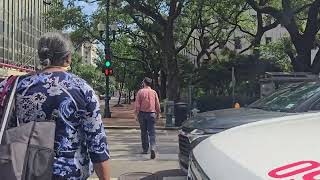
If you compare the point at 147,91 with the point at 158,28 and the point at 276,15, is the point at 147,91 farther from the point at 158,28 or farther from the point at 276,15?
the point at 158,28

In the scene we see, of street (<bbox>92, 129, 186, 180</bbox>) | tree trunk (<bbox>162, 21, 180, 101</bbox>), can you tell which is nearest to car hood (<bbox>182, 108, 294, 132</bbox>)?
street (<bbox>92, 129, 186, 180</bbox>)

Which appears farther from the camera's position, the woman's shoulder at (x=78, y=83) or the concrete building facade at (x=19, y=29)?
the concrete building facade at (x=19, y=29)

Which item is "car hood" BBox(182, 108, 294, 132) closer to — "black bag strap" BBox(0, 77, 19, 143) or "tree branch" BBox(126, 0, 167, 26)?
"black bag strap" BBox(0, 77, 19, 143)

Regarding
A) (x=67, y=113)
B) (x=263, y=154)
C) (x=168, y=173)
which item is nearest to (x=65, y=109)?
(x=67, y=113)

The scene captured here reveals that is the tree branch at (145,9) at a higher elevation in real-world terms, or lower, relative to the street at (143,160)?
higher

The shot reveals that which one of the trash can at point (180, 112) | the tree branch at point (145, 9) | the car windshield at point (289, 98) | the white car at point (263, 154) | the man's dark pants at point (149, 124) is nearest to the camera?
the white car at point (263, 154)

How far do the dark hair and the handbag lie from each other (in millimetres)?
468

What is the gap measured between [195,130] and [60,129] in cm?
434

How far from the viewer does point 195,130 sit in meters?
7.71

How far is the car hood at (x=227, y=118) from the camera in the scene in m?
7.20

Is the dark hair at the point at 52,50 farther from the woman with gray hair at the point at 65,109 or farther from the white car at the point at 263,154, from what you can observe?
the white car at the point at 263,154

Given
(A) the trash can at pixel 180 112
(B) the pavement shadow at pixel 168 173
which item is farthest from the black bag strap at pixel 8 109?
(A) the trash can at pixel 180 112

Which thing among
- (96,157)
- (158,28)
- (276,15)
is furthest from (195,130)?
(158,28)

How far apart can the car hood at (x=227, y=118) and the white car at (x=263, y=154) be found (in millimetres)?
3944
